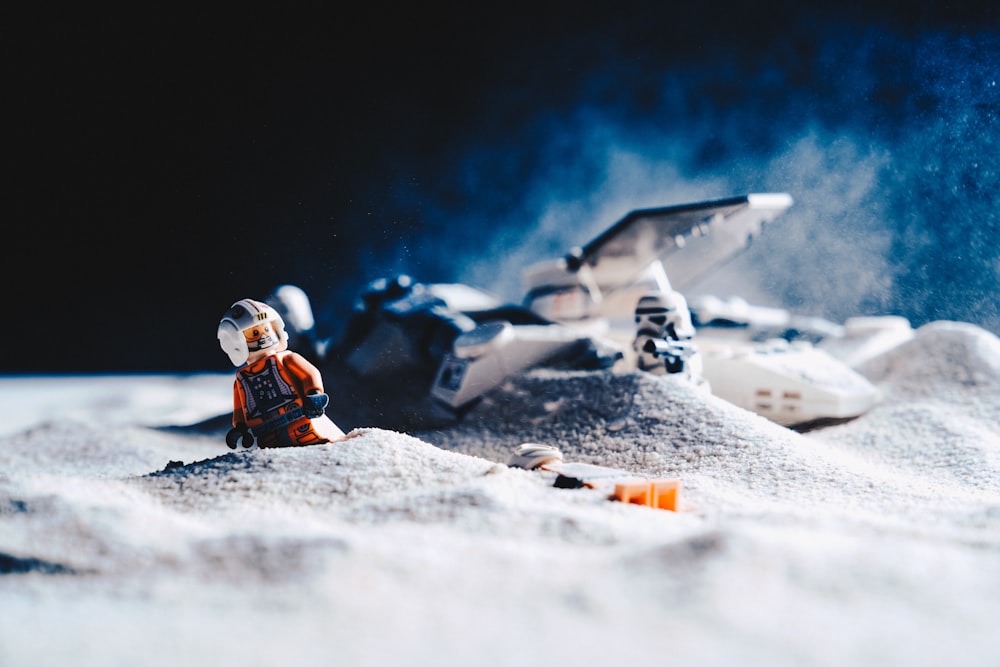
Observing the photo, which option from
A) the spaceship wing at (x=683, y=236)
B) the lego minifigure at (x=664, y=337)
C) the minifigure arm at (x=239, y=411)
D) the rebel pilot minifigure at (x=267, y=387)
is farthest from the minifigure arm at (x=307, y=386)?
the spaceship wing at (x=683, y=236)

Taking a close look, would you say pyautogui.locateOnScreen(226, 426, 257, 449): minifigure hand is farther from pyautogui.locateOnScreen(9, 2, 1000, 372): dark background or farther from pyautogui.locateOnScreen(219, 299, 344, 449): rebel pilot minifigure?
pyautogui.locateOnScreen(9, 2, 1000, 372): dark background

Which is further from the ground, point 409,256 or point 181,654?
point 409,256

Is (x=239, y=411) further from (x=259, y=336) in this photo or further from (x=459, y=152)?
(x=459, y=152)

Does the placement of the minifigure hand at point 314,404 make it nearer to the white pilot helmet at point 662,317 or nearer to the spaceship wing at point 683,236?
the white pilot helmet at point 662,317

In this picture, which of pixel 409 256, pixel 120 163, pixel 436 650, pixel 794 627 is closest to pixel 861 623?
pixel 794 627

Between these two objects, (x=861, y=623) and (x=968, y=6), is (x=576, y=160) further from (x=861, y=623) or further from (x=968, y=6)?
(x=861, y=623)

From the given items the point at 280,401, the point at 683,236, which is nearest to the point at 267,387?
the point at 280,401
